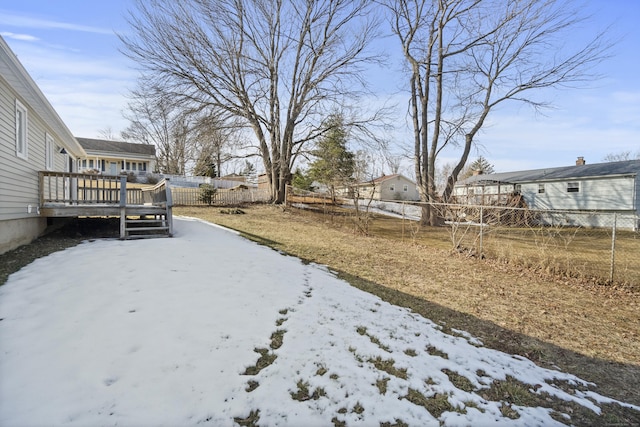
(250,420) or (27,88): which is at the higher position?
(27,88)

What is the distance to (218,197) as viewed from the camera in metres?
20.9

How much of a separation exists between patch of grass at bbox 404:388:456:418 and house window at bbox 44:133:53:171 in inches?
437

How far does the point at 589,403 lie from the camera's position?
2744 millimetres

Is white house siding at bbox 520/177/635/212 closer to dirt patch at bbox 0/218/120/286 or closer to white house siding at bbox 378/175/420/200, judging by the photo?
white house siding at bbox 378/175/420/200

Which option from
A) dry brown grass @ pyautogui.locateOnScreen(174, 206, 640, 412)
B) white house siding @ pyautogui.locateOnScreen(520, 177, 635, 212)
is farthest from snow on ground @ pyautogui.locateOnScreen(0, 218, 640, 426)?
white house siding @ pyautogui.locateOnScreen(520, 177, 635, 212)

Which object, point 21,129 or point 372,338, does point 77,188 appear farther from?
point 372,338

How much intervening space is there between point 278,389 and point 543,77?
2037 cm

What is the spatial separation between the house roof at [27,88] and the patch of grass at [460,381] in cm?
748

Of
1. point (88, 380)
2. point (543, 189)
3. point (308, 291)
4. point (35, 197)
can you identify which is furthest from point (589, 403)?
point (543, 189)

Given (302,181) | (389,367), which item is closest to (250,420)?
(389,367)

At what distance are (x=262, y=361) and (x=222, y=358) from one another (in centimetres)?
38

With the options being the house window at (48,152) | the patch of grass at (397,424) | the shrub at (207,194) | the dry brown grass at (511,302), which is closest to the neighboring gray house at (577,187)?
the dry brown grass at (511,302)

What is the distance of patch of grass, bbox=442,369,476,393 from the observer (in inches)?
112

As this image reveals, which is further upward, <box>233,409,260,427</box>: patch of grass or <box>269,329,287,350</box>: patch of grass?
<box>269,329,287,350</box>: patch of grass
